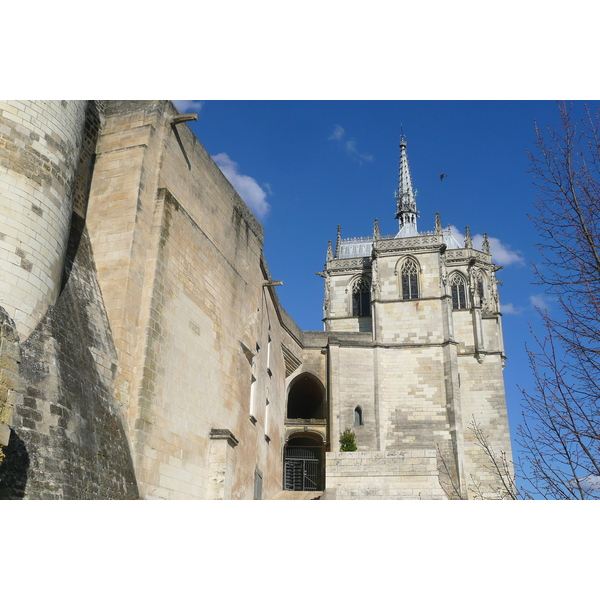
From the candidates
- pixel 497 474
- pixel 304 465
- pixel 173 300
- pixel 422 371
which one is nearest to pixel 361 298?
pixel 422 371

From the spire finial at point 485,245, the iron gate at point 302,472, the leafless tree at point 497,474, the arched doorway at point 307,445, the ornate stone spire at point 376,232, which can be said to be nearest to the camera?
the leafless tree at point 497,474

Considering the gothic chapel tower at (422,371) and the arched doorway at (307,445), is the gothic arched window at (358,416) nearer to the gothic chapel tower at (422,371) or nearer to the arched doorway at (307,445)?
the gothic chapel tower at (422,371)

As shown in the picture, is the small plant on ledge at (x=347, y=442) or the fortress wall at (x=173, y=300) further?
the small plant on ledge at (x=347, y=442)

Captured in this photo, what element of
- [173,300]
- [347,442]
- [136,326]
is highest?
[347,442]

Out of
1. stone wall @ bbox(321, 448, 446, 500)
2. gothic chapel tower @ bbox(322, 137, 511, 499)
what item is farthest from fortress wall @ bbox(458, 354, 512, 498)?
stone wall @ bbox(321, 448, 446, 500)

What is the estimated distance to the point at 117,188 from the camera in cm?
1207

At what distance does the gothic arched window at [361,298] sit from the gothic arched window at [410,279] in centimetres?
870

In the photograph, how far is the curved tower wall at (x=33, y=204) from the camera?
28.6 feet

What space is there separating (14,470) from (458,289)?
35.9 m

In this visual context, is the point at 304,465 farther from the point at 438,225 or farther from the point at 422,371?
the point at 438,225

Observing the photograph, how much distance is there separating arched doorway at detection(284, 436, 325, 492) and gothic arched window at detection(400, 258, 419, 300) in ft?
27.4

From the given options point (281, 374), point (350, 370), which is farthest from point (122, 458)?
point (350, 370)

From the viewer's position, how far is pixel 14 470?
7191 mm

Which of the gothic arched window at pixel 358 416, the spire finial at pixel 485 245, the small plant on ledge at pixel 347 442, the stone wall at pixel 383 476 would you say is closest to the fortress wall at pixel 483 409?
the gothic arched window at pixel 358 416
